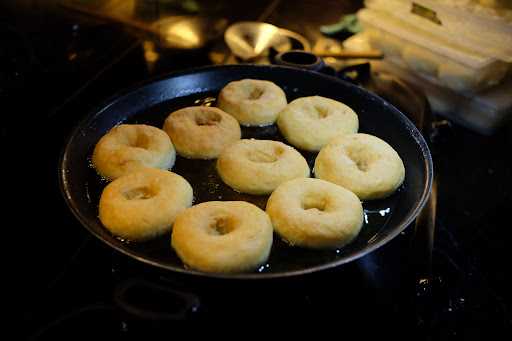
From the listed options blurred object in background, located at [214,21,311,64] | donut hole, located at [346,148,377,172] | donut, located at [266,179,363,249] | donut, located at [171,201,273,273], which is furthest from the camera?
blurred object in background, located at [214,21,311,64]

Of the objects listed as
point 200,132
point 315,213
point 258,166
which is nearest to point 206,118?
point 200,132

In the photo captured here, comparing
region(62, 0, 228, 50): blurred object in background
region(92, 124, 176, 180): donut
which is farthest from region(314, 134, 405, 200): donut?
region(62, 0, 228, 50): blurred object in background

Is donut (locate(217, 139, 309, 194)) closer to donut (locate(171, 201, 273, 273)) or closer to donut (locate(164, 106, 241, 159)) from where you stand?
donut (locate(164, 106, 241, 159))

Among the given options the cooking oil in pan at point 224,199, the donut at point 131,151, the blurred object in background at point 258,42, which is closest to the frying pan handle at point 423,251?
the cooking oil in pan at point 224,199

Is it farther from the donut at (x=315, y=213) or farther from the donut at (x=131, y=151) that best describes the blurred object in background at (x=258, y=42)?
the donut at (x=315, y=213)

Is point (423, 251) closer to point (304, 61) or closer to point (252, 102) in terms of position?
point (252, 102)

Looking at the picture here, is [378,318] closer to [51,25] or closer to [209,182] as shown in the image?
[209,182]
